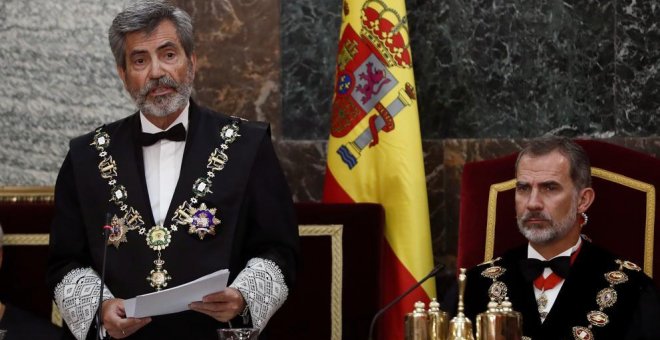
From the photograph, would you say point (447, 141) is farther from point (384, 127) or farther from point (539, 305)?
point (539, 305)

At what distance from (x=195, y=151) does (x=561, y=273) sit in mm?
1351

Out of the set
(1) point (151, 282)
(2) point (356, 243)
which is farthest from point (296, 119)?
(1) point (151, 282)

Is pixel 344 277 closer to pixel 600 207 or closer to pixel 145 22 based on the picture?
pixel 600 207

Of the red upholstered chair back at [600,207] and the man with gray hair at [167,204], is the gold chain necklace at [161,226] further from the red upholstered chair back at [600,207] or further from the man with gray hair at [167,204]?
the red upholstered chair back at [600,207]

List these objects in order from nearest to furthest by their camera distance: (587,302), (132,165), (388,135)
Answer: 1. (132,165)
2. (587,302)
3. (388,135)

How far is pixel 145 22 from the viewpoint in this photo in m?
3.56

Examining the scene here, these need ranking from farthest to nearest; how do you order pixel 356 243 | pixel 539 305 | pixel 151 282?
pixel 356 243
pixel 539 305
pixel 151 282

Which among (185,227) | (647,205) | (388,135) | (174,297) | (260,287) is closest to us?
(174,297)

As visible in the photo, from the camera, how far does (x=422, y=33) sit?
A: 552 cm

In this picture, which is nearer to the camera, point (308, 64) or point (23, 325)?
point (23, 325)

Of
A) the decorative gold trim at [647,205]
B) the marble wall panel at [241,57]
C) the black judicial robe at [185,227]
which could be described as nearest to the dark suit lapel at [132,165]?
the black judicial robe at [185,227]

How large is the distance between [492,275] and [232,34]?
200 centimetres

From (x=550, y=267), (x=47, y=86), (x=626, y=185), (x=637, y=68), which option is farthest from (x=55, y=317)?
(x=637, y=68)

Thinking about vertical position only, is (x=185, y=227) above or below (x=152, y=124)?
below
